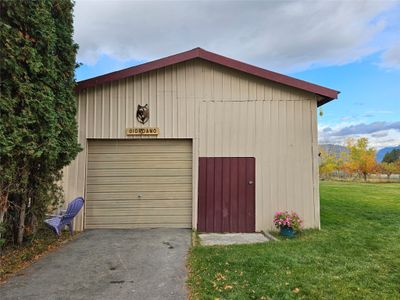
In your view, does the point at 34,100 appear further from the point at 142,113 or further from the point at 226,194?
the point at 226,194

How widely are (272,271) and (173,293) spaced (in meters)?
1.56

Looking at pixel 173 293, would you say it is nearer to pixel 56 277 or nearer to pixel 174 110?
pixel 56 277

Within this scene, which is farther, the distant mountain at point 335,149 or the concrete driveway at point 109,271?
the distant mountain at point 335,149

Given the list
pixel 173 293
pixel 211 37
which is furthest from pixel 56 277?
pixel 211 37

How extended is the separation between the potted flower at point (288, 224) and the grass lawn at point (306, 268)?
32 centimetres

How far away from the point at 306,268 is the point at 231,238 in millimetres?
2441

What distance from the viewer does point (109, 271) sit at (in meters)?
4.38

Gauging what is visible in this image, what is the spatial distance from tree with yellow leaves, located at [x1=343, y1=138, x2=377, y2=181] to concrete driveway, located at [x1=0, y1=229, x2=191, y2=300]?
3579 cm

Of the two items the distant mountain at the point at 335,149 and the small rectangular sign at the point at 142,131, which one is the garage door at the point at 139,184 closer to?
the small rectangular sign at the point at 142,131

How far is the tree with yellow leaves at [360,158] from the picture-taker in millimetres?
35531

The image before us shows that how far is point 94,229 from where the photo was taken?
24.2ft

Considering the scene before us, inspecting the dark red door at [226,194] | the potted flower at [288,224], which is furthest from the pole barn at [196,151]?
the potted flower at [288,224]

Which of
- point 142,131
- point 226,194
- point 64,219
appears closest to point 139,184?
point 142,131

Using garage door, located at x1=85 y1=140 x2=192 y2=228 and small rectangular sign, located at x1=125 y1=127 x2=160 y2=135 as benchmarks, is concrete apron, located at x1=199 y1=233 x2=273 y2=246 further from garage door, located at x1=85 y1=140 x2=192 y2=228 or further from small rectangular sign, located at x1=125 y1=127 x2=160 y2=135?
small rectangular sign, located at x1=125 y1=127 x2=160 y2=135
